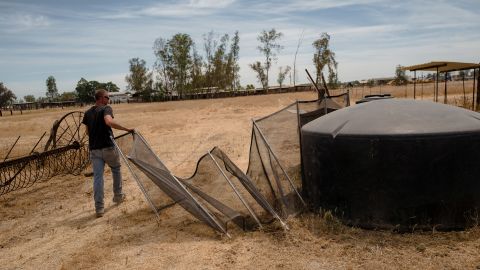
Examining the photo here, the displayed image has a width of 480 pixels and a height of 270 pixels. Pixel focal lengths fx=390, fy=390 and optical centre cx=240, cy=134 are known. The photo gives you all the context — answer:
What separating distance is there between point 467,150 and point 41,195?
26.2ft

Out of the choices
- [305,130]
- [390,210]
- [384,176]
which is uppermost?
[305,130]

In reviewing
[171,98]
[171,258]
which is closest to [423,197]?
[171,258]

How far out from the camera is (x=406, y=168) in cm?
476

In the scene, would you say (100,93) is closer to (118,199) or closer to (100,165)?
(100,165)

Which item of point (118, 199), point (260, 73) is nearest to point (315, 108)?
point (118, 199)

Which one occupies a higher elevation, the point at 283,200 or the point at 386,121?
the point at 386,121

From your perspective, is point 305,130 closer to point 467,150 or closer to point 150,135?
point 467,150

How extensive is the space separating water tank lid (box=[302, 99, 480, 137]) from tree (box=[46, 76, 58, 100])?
14123 cm

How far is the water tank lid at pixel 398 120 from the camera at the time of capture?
479 centimetres

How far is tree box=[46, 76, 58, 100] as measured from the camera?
13038 cm

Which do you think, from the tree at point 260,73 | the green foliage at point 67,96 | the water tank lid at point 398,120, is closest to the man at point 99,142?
the water tank lid at point 398,120

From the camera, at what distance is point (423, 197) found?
4.81 meters

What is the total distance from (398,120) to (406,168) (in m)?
0.65

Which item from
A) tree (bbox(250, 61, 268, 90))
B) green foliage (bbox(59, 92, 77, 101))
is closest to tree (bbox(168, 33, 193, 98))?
tree (bbox(250, 61, 268, 90))
